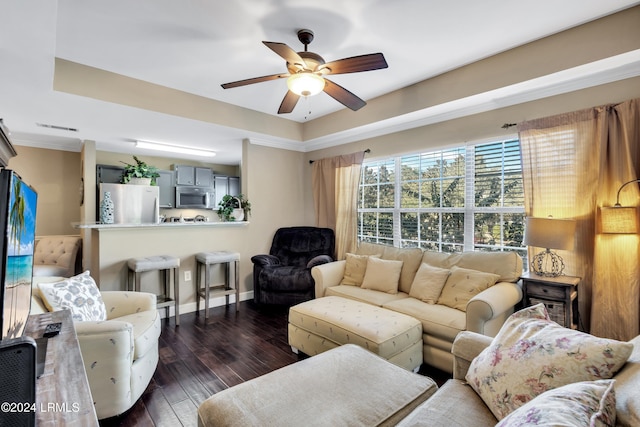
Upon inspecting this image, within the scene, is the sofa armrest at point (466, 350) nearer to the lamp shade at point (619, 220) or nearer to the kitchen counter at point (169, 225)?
the lamp shade at point (619, 220)

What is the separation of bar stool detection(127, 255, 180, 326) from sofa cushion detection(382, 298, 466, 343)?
7.71 ft

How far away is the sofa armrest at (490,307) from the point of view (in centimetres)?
222

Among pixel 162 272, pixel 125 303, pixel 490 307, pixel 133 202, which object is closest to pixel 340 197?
pixel 162 272

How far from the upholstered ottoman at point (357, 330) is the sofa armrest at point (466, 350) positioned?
24.7 inches

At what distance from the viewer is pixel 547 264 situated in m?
2.76

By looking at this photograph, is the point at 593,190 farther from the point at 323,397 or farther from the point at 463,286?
the point at 323,397

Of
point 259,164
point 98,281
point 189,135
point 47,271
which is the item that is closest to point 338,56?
point 259,164

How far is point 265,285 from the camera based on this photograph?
3.94 metres

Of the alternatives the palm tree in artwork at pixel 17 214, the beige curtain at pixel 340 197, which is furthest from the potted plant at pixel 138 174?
the palm tree in artwork at pixel 17 214

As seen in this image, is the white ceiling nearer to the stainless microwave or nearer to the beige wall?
the beige wall

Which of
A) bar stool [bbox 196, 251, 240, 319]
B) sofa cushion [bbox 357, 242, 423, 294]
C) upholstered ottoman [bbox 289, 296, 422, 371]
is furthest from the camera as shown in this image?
bar stool [bbox 196, 251, 240, 319]

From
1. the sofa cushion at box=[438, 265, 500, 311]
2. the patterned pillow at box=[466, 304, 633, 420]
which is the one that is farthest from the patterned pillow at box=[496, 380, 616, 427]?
the sofa cushion at box=[438, 265, 500, 311]

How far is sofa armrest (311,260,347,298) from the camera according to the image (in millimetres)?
3432

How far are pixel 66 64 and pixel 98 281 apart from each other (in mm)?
2182
